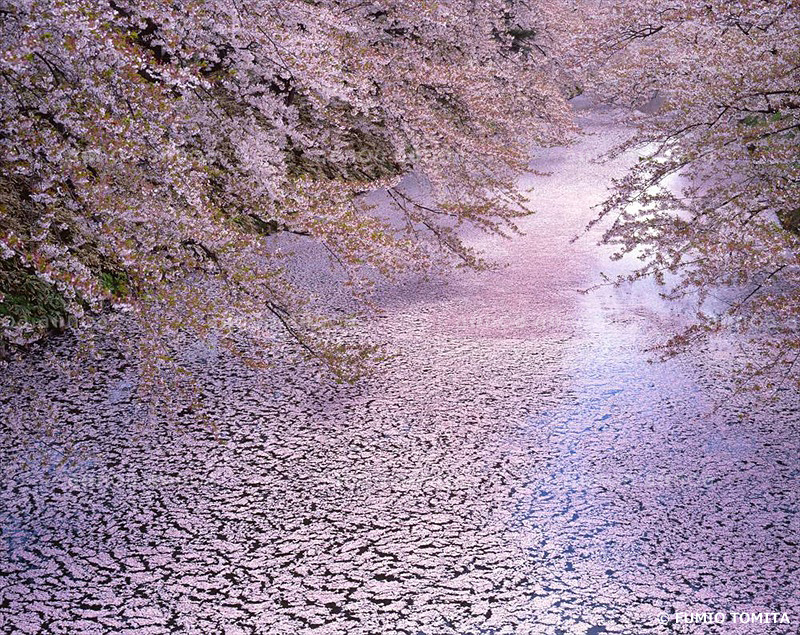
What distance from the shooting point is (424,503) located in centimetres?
262

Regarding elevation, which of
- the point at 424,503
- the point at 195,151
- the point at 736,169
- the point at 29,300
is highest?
the point at 736,169

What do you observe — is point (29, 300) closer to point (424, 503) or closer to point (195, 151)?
point (195, 151)

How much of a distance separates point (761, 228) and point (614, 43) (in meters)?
1.88

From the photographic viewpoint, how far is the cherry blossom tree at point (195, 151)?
2.26m

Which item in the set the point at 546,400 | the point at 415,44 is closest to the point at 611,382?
the point at 546,400

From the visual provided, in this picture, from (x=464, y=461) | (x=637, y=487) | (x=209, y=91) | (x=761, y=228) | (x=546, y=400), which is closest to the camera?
(x=637, y=487)

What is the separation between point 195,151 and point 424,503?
1.97 m

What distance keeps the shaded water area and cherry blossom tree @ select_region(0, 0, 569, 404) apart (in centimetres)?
43

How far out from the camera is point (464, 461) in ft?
9.46

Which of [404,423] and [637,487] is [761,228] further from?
[404,423]

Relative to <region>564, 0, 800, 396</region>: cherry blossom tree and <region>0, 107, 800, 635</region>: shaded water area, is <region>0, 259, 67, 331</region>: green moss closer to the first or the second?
<region>0, 107, 800, 635</region>: shaded water area

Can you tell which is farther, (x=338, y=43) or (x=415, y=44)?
(x=415, y=44)

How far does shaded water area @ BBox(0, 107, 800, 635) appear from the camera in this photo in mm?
2107

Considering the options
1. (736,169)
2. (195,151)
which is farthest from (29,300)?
(736,169)
